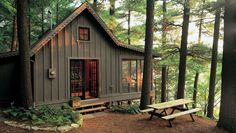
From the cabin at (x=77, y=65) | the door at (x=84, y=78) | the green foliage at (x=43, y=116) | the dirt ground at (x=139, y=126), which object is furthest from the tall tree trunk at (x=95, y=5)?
the green foliage at (x=43, y=116)

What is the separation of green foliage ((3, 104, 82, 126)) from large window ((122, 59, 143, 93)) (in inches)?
209

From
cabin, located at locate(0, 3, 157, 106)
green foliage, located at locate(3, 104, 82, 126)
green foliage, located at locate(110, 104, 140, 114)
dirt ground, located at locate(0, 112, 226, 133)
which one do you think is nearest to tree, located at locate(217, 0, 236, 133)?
dirt ground, located at locate(0, 112, 226, 133)

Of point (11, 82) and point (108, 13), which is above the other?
point (108, 13)

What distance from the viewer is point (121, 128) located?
8.73 meters

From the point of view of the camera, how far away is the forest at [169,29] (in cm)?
1428

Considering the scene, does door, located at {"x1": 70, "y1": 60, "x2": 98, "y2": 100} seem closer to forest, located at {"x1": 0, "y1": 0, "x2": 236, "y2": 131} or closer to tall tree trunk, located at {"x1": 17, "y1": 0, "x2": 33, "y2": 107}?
tall tree trunk, located at {"x1": 17, "y1": 0, "x2": 33, "y2": 107}

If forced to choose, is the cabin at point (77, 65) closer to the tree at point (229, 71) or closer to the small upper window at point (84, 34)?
the small upper window at point (84, 34)

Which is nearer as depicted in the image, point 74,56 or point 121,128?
point 121,128

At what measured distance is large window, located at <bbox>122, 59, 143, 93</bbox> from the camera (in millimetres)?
13750

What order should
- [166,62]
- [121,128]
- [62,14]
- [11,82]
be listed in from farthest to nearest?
1. [62,14]
2. [166,62]
3. [11,82]
4. [121,128]

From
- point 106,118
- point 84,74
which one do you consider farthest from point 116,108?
point 84,74

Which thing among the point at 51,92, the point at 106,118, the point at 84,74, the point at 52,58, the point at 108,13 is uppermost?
the point at 108,13

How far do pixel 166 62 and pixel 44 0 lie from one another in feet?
34.0

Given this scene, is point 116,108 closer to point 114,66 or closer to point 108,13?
point 114,66
